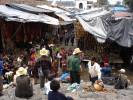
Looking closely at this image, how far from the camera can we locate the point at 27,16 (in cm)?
1909

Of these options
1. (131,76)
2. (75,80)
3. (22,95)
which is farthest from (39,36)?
(22,95)

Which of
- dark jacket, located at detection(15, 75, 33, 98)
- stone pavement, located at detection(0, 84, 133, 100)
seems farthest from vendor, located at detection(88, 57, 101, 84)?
dark jacket, located at detection(15, 75, 33, 98)

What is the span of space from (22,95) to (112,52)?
10.0 meters

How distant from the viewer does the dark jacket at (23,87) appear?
35.8ft

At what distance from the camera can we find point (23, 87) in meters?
11.0

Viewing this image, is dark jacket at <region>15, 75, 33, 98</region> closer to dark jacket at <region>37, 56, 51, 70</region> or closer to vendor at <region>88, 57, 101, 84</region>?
dark jacket at <region>37, 56, 51, 70</region>

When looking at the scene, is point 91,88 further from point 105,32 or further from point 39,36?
point 39,36

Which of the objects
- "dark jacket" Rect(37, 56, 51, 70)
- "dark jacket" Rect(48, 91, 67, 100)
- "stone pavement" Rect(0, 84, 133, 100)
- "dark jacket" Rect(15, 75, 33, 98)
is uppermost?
"dark jacket" Rect(48, 91, 67, 100)

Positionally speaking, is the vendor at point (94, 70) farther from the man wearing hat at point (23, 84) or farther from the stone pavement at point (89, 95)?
the man wearing hat at point (23, 84)

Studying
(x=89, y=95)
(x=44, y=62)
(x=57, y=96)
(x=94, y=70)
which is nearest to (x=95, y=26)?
(x=94, y=70)

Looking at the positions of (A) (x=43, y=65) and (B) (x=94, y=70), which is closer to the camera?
(A) (x=43, y=65)

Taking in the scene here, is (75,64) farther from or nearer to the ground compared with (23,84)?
farther from the ground

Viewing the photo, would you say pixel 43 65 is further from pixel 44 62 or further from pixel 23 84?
pixel 23 84

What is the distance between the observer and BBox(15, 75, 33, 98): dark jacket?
35.8 ft
